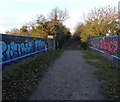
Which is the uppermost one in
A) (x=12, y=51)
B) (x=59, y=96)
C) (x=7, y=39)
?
(x=7, y=39)

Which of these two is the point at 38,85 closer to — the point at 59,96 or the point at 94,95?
→ the point at 59,96

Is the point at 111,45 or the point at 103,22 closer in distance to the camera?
the point at 111,45

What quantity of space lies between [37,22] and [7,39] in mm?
17226

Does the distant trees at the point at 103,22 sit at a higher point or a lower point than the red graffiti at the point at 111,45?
higher

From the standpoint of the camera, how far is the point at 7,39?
536 cm

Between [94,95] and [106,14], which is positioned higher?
[106,14]

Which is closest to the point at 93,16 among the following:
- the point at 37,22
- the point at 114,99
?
the point at 37,22

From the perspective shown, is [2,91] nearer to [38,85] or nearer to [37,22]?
[38,85]

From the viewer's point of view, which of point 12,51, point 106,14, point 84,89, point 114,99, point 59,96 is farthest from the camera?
point 106,14

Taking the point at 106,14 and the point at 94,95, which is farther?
the point at 106,14

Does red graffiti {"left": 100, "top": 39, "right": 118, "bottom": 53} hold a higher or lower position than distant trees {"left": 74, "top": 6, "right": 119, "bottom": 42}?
lower

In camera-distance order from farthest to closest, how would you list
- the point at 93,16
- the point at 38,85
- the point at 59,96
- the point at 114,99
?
the point at 93,16
the point at 38,85
the point at 59,96
the point at 114,99

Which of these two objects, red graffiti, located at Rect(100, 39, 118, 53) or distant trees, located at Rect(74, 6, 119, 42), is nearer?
red graffiti, located at Rect(100, 39, 118, 53)

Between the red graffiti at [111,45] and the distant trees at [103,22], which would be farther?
the distant trees at [103,22]
